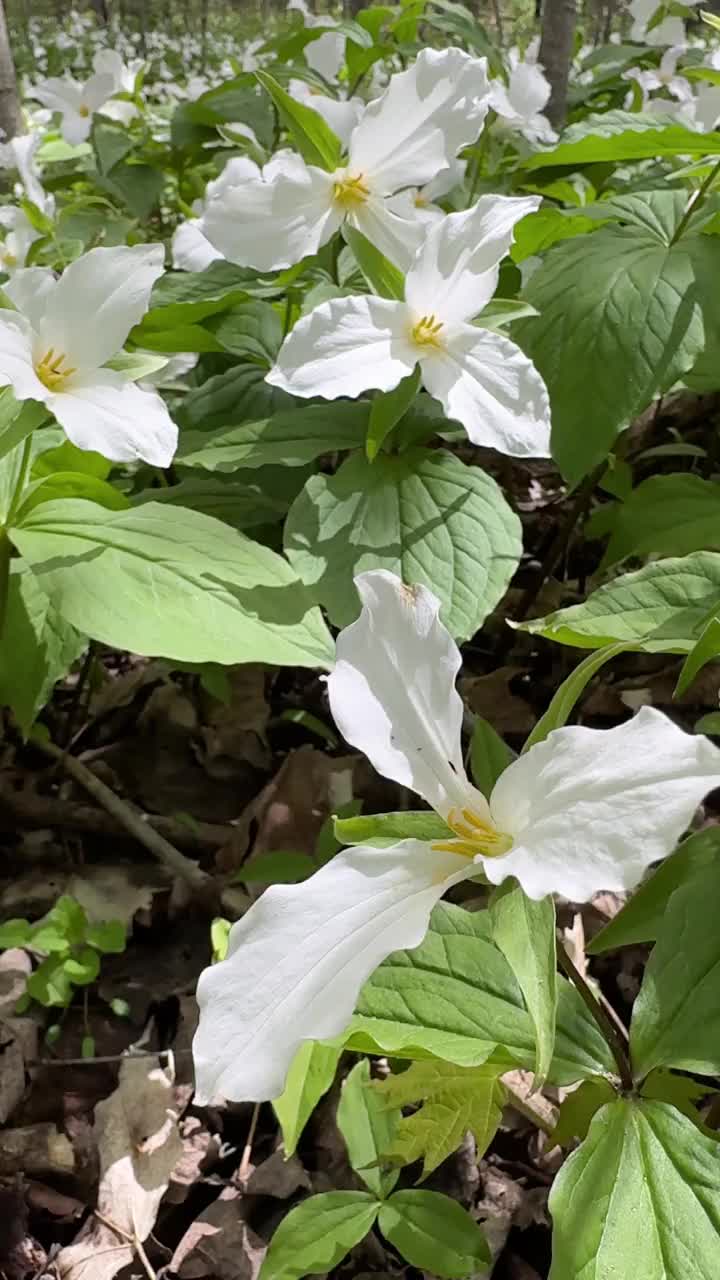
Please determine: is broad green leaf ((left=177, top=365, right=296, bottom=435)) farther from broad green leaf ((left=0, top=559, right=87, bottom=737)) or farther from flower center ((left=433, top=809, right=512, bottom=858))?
flower center ((left=433, top=809, right=512, bottom=858))

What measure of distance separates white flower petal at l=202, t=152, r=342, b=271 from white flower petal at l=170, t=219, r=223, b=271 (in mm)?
422

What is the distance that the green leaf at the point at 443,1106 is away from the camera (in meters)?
0.94

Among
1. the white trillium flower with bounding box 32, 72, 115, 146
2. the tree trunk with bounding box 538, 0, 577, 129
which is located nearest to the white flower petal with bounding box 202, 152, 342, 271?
the tree trunk with bounding box 538, 0, 577, 129

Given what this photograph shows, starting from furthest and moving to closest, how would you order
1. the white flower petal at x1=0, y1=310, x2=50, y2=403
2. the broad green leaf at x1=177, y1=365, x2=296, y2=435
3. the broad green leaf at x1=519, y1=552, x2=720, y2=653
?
1. the broad green leaf at x1=177, y1=365, x2=296, y2=435
2. the white flower petal at x1=0, y1=310, x2=50, y2=403
3. the broad green leaf at x1=519, y1=552, x2=720, y2=653

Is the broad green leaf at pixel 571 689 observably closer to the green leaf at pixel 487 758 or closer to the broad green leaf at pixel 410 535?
the green leaf at pixel 487 758

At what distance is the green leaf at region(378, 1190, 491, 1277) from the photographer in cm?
93

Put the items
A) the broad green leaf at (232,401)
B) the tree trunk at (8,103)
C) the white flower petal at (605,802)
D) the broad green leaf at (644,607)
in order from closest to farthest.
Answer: the white flower petal at (605,802), the broad green leaf at (644,607), the broad green leaf at (232,401), the tree trunk at (8,103)

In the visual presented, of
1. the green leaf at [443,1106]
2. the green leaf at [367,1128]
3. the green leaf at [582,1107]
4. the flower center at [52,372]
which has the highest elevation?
the flower center at [52,372]

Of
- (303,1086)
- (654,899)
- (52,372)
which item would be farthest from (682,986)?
(52,372)

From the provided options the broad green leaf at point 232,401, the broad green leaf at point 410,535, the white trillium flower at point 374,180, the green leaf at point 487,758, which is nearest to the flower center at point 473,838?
the green leaf at point 487,758

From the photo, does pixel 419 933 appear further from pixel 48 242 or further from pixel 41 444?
pixel 48 242

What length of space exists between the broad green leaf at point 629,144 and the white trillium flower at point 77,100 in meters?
1.66

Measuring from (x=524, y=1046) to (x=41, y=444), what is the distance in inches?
44.0

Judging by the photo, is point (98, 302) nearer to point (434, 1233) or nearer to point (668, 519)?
point (668, 519)
